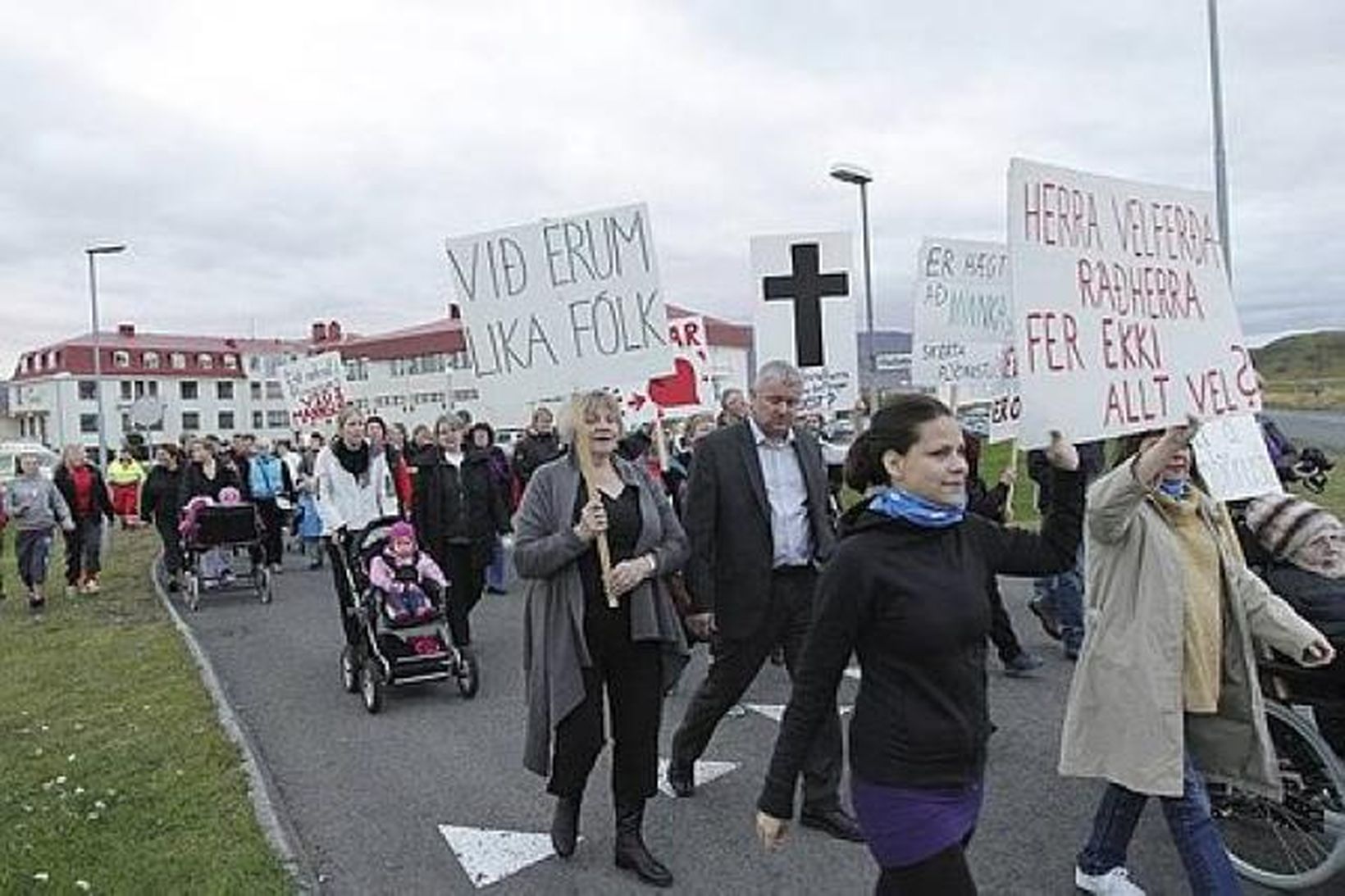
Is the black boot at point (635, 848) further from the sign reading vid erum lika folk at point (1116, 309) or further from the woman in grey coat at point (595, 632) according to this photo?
the sign reading vid erum lika folk at point (1116, 309)

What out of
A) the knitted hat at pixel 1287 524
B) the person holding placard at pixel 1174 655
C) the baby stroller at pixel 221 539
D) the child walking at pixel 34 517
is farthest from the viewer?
the child walking at pixel 34 517

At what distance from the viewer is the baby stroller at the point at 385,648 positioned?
→ 26.6 ft

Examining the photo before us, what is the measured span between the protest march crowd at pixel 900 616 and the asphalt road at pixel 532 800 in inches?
8.9

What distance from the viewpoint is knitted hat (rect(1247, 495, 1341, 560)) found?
477cm

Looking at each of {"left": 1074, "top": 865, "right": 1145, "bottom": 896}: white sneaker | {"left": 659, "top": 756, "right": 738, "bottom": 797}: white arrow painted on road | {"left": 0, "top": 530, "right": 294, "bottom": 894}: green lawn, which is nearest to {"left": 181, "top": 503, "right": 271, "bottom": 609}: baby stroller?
{"left": 0, "top": 530, "right": 294, "bottom": 894}: green lawn

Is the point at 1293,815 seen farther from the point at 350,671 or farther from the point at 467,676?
the point at 350,671

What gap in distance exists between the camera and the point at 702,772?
616 cm

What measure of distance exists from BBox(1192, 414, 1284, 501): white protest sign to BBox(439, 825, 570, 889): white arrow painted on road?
3.12m

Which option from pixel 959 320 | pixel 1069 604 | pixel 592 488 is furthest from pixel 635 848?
pixel 959 320

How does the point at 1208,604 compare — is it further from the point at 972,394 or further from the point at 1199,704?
the point at 972,394

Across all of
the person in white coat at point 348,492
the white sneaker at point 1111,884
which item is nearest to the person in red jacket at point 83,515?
the person in white coat at point 348,492

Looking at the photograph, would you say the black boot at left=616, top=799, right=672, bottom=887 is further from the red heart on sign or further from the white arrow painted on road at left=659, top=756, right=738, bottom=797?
the red heart on sign

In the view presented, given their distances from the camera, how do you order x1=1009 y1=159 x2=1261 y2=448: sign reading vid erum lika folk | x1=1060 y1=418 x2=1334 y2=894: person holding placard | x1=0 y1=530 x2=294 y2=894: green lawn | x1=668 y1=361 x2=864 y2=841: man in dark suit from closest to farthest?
x1=1009 y1=159 x2=1261 y2=448: sign reading vid erum lika folk < x1=1060 y1=418 x2=1334 y2=894: person holding placard < x1=0 y1=530 x2=294 y2=894: green lawn < x1=668 y1=361 x2=864 y2=841: man in dark suit

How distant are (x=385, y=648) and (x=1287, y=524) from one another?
5.55 metres
